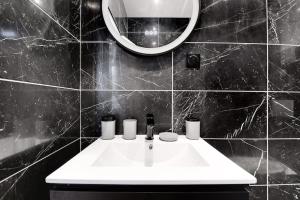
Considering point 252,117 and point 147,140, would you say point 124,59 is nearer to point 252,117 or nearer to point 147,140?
point 147,140

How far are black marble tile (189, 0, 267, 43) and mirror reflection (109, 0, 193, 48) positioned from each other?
118mm

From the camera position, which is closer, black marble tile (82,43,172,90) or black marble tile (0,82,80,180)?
→ black marble tile (0,82,80,180)

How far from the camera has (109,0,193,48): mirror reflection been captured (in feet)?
3.56

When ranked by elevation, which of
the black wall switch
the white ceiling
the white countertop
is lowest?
the white countertop

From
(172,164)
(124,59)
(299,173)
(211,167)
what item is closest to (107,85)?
(124,59)

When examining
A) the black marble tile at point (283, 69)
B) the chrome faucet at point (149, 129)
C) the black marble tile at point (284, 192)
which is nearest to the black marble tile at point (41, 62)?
the chrome faucet at point (149, 129)

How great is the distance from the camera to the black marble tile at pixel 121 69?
112 centimetres

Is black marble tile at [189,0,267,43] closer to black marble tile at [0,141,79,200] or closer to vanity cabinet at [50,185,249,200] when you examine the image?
→ vanity cabinet at [50,185,249,200]

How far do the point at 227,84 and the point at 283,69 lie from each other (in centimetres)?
38

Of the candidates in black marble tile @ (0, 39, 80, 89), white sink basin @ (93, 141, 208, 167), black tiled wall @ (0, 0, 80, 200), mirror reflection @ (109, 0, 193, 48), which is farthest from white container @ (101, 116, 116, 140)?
mirror reflection @ (109, 0, 193, 48)

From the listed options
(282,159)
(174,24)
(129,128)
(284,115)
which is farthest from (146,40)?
(282,159)

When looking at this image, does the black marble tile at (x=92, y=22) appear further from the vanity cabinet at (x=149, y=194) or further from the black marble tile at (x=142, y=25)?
the vanity cabinet at (x=149, y=194)

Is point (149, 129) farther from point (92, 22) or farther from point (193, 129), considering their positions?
point (92, 22)

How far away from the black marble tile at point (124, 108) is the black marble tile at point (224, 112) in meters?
0.08
